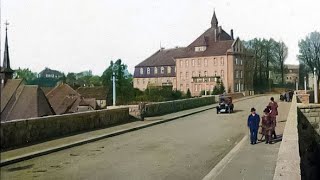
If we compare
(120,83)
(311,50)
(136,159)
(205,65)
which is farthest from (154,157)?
(205,65)

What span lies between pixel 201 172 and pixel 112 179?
2.51 meters

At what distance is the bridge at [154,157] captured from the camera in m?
10.0

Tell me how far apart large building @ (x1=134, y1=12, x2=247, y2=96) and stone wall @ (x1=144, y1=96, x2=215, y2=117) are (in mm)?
43915

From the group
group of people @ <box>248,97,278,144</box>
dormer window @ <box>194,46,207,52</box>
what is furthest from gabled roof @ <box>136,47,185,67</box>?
group of people @ <box>248,97,278,144</box>

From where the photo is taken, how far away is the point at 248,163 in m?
11.9

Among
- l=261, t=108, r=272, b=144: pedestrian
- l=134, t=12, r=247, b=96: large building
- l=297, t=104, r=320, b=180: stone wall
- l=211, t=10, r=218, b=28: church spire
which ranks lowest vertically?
l=297, t=104, r=320, b=180: stone wall

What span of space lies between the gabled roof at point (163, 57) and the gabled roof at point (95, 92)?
118 ft

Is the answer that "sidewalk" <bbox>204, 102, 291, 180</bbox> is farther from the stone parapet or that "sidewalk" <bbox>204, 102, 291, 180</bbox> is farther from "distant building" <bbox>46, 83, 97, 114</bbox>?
"distant building" <bbox>46, 83, 97, 114</bbox>

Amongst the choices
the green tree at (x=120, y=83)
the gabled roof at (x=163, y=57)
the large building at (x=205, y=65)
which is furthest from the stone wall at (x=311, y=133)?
the gabled roof at (x=163, y=57)

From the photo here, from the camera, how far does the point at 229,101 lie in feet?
125

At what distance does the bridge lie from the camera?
10.0m

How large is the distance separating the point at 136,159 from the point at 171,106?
24688 mm

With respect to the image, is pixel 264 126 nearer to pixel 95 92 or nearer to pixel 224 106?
pixel 224 106

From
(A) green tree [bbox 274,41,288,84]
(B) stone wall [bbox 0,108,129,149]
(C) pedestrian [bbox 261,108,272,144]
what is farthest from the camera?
(A) green tree [bbox 274,41,288,84]
